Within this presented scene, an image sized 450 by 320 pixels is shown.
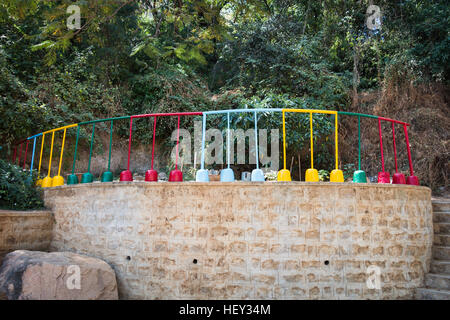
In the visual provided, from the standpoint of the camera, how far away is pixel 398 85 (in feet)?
33.6

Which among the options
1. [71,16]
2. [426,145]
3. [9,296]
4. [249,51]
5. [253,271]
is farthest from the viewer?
[249,51]

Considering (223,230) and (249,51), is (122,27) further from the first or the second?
(223,230)

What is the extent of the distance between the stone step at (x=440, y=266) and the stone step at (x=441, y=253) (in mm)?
117

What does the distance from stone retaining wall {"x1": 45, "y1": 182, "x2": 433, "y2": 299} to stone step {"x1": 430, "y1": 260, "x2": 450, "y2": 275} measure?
157mm

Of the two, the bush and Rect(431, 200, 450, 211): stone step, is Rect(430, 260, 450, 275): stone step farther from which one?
the bush

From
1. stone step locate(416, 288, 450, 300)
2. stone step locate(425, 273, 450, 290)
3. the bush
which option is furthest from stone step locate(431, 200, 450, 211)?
the bush

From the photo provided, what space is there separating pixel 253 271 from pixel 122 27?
28.4 ft

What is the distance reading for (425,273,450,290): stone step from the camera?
180 inches

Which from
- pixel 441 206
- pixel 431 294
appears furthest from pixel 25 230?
pixel 441 206

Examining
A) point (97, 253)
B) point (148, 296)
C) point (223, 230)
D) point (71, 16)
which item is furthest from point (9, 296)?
point (71, 16)

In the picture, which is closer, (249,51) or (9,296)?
(9,296)

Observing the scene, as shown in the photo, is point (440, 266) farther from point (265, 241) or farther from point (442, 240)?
point (265, 241)

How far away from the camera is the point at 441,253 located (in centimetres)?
511

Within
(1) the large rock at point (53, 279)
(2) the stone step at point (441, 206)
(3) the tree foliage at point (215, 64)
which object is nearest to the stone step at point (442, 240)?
(2) the stone step at point (441, 206)
